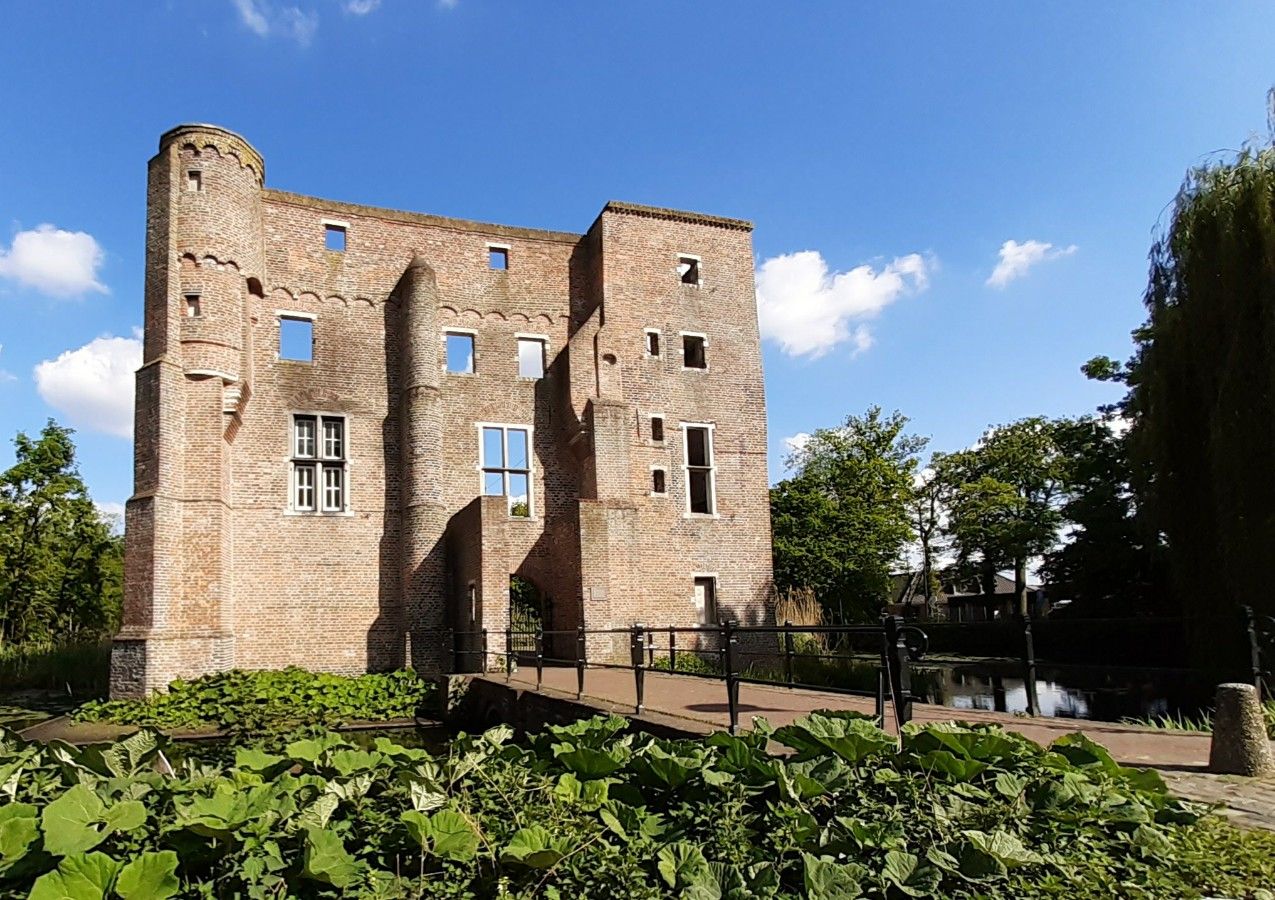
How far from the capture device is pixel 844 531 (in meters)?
33.0

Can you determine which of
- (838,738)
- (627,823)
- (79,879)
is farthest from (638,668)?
(79,879)

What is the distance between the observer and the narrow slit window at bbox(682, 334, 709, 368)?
814 inches

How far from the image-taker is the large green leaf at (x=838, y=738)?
3881 mm

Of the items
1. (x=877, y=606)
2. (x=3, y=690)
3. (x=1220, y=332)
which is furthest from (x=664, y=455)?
(x=877, y=606)

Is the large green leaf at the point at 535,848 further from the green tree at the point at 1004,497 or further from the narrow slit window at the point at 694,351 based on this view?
the green tree at the point at 1004,497

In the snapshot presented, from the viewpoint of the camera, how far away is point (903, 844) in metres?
3.20

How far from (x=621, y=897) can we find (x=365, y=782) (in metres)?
1.24

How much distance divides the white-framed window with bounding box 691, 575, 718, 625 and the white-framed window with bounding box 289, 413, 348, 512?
8041mm

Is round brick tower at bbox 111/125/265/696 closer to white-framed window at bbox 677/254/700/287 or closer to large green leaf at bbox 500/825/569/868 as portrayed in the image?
white-framed window at bbox 677/254/700/287

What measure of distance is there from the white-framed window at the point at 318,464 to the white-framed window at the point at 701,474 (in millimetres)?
7733

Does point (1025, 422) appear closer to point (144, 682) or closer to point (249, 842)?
point (144, 682)

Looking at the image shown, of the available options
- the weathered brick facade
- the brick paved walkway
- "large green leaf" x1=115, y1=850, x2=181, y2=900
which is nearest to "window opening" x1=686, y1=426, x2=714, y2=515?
the weathered brick facade

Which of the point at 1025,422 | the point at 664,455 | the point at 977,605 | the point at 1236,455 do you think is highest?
the point at 1025,422

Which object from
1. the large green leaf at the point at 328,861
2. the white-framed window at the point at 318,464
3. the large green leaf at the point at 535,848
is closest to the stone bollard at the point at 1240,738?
the large green leaf at the point at 535,848
